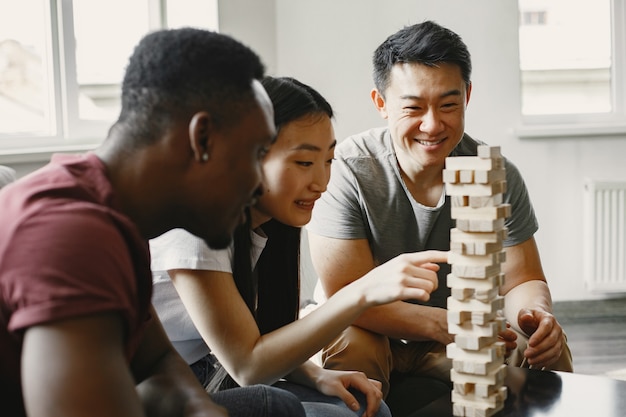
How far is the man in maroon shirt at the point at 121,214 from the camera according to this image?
78cm

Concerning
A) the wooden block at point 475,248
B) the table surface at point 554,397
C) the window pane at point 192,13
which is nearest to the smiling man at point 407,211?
the table surface at point 554,397

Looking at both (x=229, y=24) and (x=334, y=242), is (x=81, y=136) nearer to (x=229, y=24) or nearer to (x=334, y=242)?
(x=229, y=24)

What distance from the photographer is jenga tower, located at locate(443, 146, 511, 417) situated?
4.55 feet

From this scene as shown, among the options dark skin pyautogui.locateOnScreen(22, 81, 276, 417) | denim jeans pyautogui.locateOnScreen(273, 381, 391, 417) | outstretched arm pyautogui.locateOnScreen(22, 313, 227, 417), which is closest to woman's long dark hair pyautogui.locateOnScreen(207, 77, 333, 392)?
denim jeans pyautogui.locateOnScreen(273, 381, 391, 417)

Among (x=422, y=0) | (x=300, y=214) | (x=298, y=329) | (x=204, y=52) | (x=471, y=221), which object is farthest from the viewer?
(x=422, y=0)

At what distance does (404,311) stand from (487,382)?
535mm

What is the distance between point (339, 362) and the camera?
6.62 ft

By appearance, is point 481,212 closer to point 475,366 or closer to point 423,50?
point 475,366

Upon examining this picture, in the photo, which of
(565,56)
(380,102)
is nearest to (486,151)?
(380,102)

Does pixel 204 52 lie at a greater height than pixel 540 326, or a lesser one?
greater

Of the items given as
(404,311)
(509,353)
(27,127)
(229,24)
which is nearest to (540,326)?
(509,353)

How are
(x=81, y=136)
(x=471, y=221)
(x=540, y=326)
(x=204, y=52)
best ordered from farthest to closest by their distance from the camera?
(x=81, y=136)
(x=540, y=326)
(x=471, y=221)
(x=204, y=52)

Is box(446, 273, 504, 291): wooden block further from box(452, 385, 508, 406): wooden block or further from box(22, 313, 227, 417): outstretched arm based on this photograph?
box(22, 313, 227, 417): outstretched arm

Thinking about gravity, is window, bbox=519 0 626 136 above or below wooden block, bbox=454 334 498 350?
above
